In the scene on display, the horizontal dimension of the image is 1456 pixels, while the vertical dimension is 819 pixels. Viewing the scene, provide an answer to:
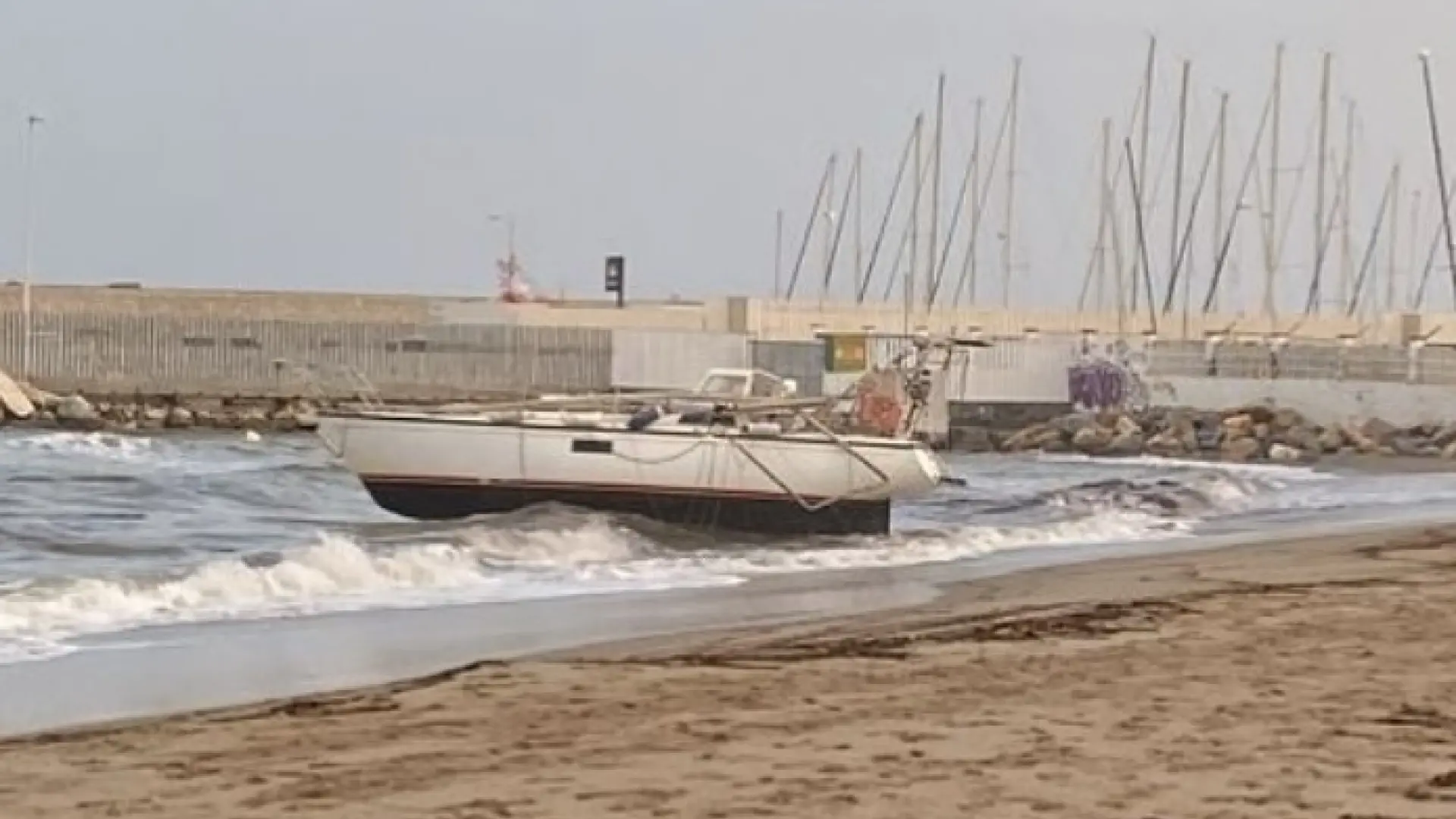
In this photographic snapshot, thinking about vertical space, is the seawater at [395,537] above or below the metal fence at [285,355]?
below

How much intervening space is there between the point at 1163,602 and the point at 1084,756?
31.8 ft

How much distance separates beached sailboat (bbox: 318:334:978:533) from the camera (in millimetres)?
29984

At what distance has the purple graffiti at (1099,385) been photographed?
230ft

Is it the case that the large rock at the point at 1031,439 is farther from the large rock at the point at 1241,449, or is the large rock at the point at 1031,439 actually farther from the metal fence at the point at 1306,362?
the metal fence at the point at 1306,362

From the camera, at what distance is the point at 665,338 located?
7675 centimetres

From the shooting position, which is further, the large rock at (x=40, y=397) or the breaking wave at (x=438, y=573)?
the large rock at (x=40, y=397)

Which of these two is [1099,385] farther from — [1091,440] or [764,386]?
[764,386]

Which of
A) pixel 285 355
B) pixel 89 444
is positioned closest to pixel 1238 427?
pixel 89 444

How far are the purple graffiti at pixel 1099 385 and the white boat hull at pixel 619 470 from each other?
132 feet

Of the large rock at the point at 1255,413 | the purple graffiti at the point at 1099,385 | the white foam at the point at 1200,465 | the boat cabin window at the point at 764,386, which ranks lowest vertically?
the white foam at the point at 1200,465

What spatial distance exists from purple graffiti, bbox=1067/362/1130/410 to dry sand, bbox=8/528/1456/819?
174 feet

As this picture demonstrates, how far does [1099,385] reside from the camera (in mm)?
70625

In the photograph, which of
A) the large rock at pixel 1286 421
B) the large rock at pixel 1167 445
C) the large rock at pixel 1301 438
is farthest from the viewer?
the large rock at pixel 1286 421

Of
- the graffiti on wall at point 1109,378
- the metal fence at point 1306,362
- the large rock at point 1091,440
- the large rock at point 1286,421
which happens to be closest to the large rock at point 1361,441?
the large rock at point 1286,421
